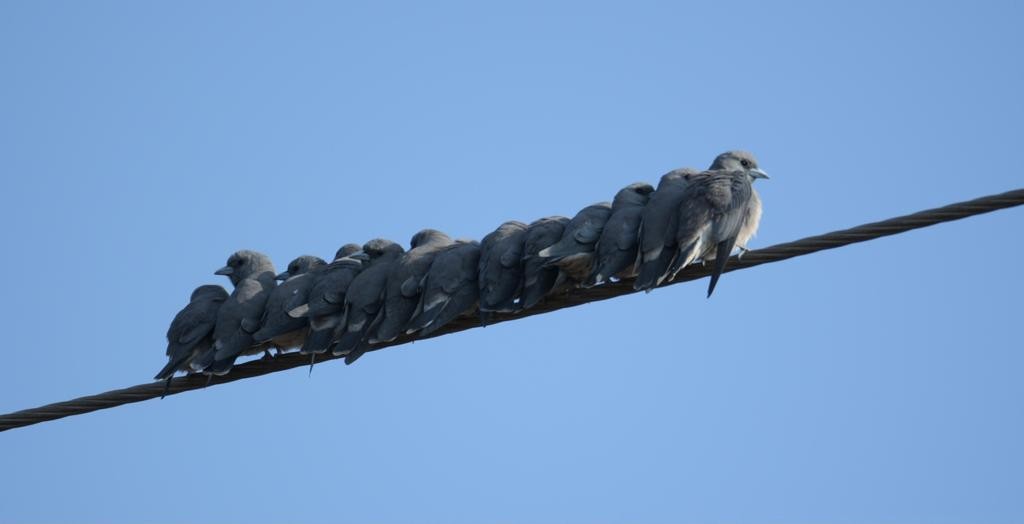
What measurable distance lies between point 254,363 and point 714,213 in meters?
3.36

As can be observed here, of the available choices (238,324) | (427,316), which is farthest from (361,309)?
(238,324)

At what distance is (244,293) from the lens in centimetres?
1296

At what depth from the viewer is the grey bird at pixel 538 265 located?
11.8 meters

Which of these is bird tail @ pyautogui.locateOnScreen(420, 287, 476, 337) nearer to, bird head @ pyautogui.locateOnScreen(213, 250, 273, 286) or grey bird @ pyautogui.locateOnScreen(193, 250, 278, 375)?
grey bird @ pyautogui.locateOnScreen(193, 250, 278, 375)

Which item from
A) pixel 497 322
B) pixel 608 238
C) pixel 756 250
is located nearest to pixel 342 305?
pixel 497 322

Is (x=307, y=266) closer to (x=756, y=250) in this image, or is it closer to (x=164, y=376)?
(x=164, y=376)

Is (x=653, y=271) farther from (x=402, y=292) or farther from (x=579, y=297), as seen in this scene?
(x=402, y=292)

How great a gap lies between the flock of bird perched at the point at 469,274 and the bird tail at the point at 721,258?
0.03 feet

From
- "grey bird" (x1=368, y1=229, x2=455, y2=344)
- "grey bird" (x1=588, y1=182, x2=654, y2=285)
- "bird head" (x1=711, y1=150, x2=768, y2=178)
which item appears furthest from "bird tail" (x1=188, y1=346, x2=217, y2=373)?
"bird head" (x1=711, y1=150, x2=768, y2=178)

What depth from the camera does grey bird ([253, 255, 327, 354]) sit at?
1252cm

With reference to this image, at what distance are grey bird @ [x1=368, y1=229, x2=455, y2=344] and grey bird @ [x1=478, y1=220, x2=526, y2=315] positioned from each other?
20.4 inches

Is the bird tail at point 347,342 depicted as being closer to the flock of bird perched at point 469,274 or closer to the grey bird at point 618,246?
the flock of bird perched at point 469,274

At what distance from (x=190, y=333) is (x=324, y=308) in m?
1.07

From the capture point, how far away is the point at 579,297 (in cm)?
1077
